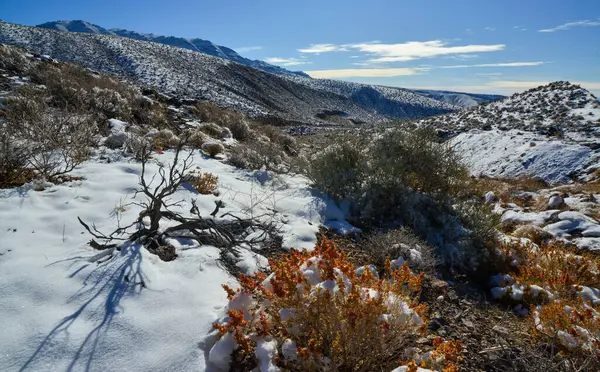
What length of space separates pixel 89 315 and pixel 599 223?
7.80 m

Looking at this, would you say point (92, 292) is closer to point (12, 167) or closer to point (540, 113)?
point (12, 167)

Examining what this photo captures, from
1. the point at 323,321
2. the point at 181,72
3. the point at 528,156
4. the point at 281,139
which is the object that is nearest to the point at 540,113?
the point at 528,156

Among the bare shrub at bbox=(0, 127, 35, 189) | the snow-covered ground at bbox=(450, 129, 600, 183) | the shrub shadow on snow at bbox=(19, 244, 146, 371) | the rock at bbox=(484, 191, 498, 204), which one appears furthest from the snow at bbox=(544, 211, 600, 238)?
the bare shrub at bbox=(0, 127, 35, 189)

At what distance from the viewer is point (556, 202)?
7219 millimetres

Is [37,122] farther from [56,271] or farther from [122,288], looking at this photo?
[122,288]

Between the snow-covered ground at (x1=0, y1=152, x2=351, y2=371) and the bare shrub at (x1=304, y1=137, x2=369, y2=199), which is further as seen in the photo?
the bare shrub at (x1=304, y1=137, x2=369, y2=199)

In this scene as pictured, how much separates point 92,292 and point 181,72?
36.1 metres

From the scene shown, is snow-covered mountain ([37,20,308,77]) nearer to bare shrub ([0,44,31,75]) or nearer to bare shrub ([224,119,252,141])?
bare shrub ([0,44,31,75])

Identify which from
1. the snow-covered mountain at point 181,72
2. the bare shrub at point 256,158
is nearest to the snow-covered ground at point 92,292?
the bare shrub at point 256,158

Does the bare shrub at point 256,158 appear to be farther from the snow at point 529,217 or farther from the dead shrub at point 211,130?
the snow at point 529,217

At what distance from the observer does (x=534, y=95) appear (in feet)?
75.8

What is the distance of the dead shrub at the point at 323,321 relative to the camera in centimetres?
197

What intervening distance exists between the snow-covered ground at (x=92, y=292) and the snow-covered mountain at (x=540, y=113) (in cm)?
1567

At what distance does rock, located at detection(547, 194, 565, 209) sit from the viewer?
718 centimetres
